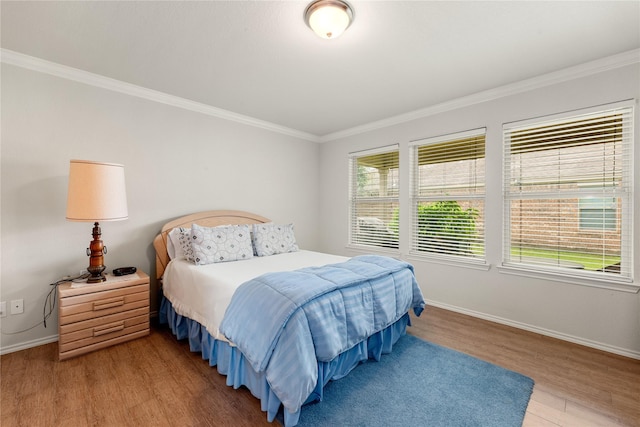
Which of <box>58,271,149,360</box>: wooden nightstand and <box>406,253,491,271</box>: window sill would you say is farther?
<box>406,253,491,271</box>: window sill

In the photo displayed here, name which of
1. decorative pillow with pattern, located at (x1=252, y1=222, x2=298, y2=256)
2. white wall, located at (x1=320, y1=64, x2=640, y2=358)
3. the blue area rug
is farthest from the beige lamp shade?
white wall, located at (x1=320, y1=64, x2=640, y2=358)

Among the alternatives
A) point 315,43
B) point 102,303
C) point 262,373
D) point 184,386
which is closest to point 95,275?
point 102,303

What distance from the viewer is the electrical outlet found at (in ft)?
7.71

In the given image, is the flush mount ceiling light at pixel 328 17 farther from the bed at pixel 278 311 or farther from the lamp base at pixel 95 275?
the lamp base at pixel 95 275

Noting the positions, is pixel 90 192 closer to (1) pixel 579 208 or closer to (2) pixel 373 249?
(2) pixel 373 249

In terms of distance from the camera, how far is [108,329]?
239cm

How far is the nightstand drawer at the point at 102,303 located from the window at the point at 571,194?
362cm

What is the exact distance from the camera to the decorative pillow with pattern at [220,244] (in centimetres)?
269

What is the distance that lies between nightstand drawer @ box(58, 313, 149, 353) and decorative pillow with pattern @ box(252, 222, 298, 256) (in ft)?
4.09

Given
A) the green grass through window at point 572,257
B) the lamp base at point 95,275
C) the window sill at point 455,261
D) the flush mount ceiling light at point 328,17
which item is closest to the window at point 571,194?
the green grass through window at point 572,257

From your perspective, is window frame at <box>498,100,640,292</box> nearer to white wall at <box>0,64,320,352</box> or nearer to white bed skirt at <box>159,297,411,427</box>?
white bed skirt at <box>159,297,411,427</box>

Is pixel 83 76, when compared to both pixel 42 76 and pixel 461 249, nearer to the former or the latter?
pixel 42 76

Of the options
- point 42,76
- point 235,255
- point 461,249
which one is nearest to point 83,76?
point 42,76

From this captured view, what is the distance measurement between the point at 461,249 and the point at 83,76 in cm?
425
